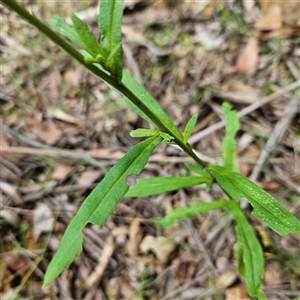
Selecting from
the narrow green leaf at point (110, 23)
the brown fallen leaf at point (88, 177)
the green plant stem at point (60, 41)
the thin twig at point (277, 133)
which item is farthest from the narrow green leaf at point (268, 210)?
the brown fallen leaf at point (88, 177)

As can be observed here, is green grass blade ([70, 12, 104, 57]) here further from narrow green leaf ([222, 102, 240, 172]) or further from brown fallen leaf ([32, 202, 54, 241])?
brown fallen leaf ([32, 202, 54, 241])

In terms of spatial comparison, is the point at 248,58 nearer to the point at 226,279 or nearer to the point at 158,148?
the point at 158,148

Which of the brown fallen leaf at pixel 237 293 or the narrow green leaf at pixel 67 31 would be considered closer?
the narrow green leaf at pixel 67 31

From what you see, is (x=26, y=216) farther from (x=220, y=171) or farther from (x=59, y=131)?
(x=220, y=171)

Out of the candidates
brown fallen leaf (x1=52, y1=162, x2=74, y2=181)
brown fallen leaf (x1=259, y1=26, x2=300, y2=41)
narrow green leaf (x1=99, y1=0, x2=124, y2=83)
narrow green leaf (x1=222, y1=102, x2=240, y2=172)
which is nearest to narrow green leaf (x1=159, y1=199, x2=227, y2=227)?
narrow green leaf (x1=222, y1=102, x2=240, y2=172)

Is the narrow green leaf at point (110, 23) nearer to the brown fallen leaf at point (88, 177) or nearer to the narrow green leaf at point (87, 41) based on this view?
the narrow green leaf at point (87, 41)
